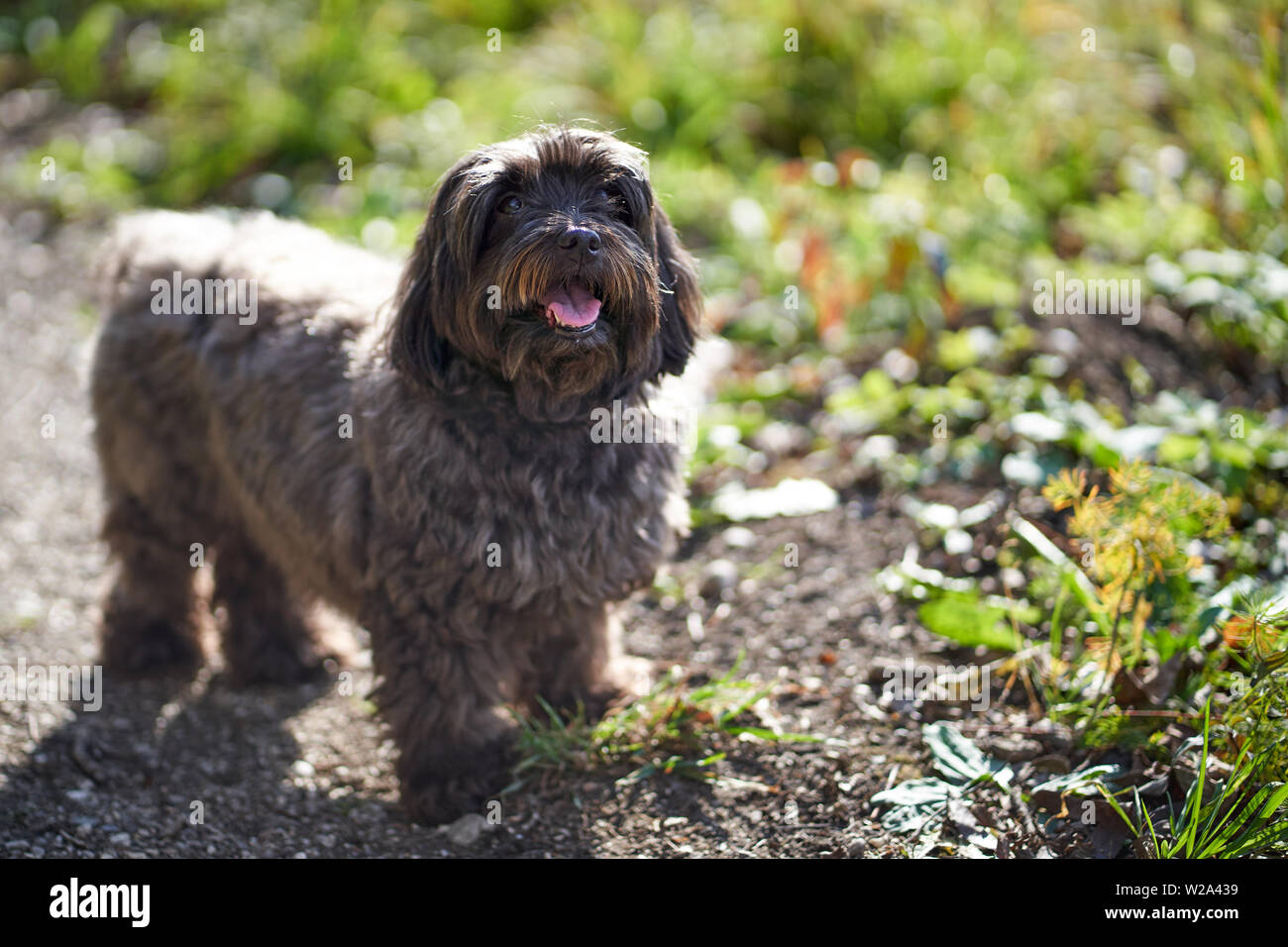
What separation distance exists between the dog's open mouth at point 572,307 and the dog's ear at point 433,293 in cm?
25

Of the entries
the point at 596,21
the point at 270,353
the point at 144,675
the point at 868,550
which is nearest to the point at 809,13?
the point at 596,21

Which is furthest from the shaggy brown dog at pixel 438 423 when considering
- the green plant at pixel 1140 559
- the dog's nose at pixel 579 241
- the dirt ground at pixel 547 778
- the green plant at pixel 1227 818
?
the green plant at pixel 1227 818

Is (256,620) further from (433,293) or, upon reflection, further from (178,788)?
(433,293)

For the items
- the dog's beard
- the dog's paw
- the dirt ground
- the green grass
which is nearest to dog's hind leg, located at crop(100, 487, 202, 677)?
the dog's paw

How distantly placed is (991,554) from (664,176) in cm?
350

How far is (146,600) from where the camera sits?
4398mm

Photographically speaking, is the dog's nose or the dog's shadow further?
the dog's shadow

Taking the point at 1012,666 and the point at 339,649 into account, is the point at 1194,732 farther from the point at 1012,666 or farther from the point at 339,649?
the point at 339,649

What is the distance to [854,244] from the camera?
6.14m

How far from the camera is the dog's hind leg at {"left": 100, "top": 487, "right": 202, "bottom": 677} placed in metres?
4.31

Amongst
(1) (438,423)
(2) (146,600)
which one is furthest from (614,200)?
(2) (146,600)

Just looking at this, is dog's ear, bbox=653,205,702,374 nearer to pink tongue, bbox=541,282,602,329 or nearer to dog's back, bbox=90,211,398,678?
pink tongue, bbox=541,282,602,329

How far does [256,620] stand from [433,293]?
1.74 metres

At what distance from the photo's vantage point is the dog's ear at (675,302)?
344 cm
